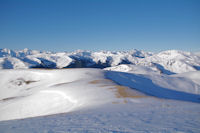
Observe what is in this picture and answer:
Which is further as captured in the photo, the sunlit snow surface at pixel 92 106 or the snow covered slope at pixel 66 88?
the snow covered slope at pixel 66 88

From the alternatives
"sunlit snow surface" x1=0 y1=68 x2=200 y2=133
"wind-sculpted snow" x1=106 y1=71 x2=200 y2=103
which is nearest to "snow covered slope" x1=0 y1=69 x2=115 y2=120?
"sunlit snow surface" x1=0 y1=68 x2=200 y2=133

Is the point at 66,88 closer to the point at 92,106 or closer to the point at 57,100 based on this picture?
the point at 57,100

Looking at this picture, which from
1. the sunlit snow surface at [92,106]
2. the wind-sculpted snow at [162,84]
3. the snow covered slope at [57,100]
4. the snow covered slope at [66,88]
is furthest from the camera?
the wind-sculpted snow at [162,84]

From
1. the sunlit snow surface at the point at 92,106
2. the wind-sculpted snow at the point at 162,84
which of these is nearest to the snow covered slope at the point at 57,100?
the sunlit snow surface at the point at 92,106

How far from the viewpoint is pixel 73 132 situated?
5027 millimetres

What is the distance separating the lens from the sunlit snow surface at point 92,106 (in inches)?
220

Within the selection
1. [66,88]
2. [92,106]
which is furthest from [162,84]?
[92,106]

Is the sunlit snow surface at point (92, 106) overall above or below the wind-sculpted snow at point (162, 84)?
above

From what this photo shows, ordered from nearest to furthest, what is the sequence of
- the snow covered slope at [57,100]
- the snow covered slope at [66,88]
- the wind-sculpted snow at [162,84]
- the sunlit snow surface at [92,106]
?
the sunlit snow surface at [92,106] → the snow covered slope at [57,100] → the snow covered slope at [66,88] → the wind-sculpted snow at [162,84]

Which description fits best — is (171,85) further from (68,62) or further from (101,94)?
(68,62)

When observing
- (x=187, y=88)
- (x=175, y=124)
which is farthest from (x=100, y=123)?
(x=187, y=88)

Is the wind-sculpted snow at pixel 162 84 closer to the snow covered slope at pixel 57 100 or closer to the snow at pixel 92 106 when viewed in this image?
the snow at pixel 92 106

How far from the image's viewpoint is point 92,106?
10.2m

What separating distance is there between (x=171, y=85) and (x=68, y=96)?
27399 millimetres
